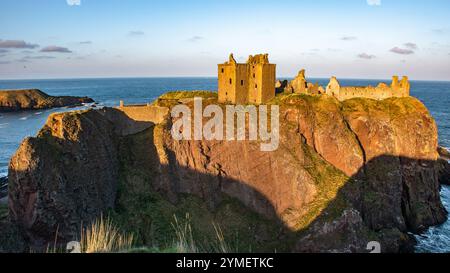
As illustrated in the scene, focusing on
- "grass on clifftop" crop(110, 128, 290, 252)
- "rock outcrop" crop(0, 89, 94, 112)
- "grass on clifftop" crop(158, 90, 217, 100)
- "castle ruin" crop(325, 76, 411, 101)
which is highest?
"castle ruin" crop(325, 76, 411, 101)

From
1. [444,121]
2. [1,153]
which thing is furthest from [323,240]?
[444,121]

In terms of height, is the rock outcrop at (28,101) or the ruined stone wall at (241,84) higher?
the ruined stone wall at (241,84)

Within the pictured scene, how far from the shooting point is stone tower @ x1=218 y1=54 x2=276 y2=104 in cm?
5281

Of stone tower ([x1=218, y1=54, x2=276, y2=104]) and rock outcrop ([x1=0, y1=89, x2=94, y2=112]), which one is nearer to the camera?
stone tower ([x1=218, y1=54, x2=276, y2=104])

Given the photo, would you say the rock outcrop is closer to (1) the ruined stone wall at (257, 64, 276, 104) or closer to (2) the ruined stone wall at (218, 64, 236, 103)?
(2) the ruined stone wall at (218, 64, 236, 103)

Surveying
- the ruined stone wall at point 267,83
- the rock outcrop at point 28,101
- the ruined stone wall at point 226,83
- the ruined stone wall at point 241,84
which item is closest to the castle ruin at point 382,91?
the ruined stone wall at point 267,83

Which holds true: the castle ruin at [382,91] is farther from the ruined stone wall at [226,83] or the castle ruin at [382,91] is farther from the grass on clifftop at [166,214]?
the grass on clifftop at [166,214]

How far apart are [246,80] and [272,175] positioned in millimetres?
15540

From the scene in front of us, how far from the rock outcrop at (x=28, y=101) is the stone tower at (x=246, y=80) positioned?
352 feet

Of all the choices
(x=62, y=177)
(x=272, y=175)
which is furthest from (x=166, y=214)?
(x=272, y=175)

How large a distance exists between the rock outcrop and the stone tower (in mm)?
107360

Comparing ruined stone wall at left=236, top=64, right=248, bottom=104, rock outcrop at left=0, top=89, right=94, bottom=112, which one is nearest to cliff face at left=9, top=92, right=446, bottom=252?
ruined stone wall at left=236, top=64, right=248, bottom=104

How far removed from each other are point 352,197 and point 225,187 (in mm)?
15555

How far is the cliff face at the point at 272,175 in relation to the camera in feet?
107
